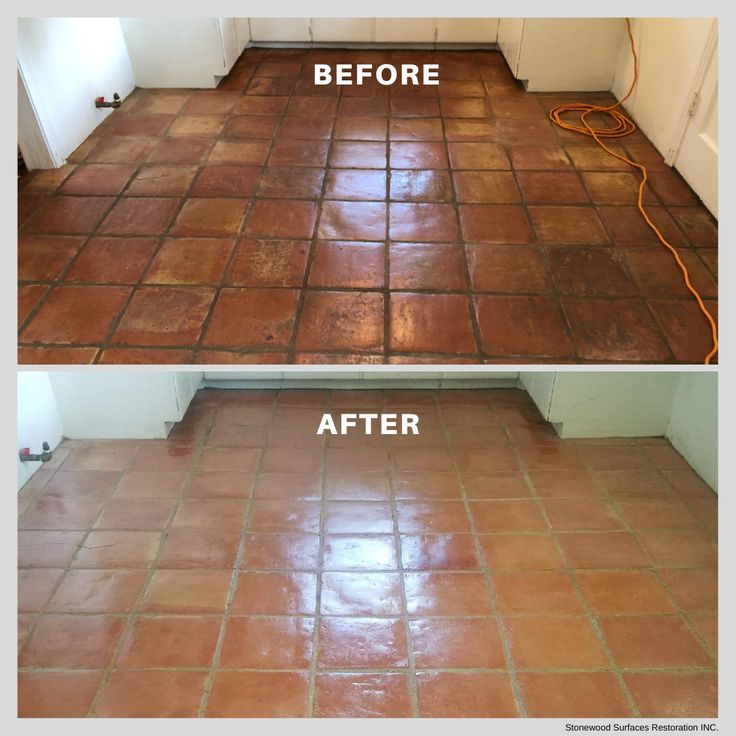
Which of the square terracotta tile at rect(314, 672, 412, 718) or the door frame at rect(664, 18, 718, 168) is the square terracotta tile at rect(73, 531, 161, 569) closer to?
the square terracotta tile at rect(314, 672, 412, 718)

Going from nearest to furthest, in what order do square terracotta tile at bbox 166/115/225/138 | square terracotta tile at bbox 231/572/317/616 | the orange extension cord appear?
1. square terracotta tile at bbox 231/572/317/616
2. the orange extension cord
3. square terracotta tile at bbox 166/115/225/138

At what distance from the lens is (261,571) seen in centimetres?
207

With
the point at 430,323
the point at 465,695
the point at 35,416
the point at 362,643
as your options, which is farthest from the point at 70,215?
the point at 465,695

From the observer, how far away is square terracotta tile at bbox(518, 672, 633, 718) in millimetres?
1644

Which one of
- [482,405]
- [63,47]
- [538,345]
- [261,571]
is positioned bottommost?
[482,405]

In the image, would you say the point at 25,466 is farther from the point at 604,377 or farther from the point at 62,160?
the point at 604,377

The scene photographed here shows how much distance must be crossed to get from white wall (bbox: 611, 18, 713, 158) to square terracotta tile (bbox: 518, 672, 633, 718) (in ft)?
8.10

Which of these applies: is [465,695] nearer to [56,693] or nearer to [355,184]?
[56,693]

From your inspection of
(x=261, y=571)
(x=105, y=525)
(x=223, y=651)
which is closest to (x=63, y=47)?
(x=105, y=525)

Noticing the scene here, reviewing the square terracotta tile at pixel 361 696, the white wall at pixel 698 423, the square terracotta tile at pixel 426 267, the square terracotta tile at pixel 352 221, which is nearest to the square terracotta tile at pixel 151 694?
the square terracotta tile at pixel 361 696

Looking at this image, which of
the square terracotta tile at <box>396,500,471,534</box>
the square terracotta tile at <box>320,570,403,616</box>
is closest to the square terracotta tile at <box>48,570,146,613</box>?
the square terracotta tile at <box>320,570,403,616</box>

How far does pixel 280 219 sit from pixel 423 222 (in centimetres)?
60

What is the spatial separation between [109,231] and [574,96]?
2.81m

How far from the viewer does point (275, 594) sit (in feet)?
6.51
